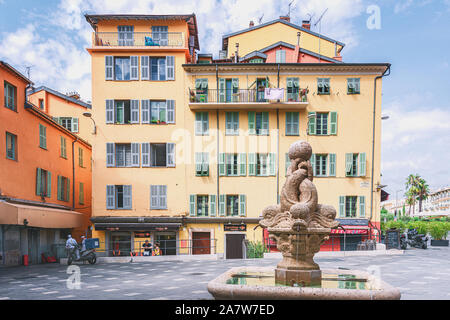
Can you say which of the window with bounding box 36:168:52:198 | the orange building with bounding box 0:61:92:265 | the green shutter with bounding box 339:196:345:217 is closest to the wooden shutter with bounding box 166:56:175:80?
the orange building with bounding box 0:61:92:265

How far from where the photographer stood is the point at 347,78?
27531mm

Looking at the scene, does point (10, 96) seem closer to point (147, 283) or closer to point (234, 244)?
point (147, 283)

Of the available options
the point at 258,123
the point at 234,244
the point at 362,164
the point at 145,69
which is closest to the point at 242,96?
the point at 258,123

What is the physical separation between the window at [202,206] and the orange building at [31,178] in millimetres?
9167

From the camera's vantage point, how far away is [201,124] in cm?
2711

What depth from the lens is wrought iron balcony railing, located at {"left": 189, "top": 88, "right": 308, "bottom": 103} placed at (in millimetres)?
26953

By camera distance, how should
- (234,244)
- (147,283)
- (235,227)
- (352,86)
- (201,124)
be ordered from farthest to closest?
1. (352,86)
2. (201,124)
3. (234,244)
4. (235,227)
5. (147,283)

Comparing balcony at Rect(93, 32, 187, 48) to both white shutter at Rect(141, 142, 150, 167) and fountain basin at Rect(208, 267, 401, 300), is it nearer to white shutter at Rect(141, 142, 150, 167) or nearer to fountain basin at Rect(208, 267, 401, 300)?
white shutter at Rect(141, 142, 150, 167)

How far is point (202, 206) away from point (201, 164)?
3172 millimetres

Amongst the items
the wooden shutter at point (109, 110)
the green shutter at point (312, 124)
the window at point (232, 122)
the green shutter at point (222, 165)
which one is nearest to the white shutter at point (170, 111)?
the window at point (232, 122)

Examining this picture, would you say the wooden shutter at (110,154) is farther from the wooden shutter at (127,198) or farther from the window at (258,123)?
the window at (258,123)

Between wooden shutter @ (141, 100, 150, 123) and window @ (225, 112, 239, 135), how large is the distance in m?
5.90

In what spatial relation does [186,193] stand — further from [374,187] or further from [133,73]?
[374,187]
